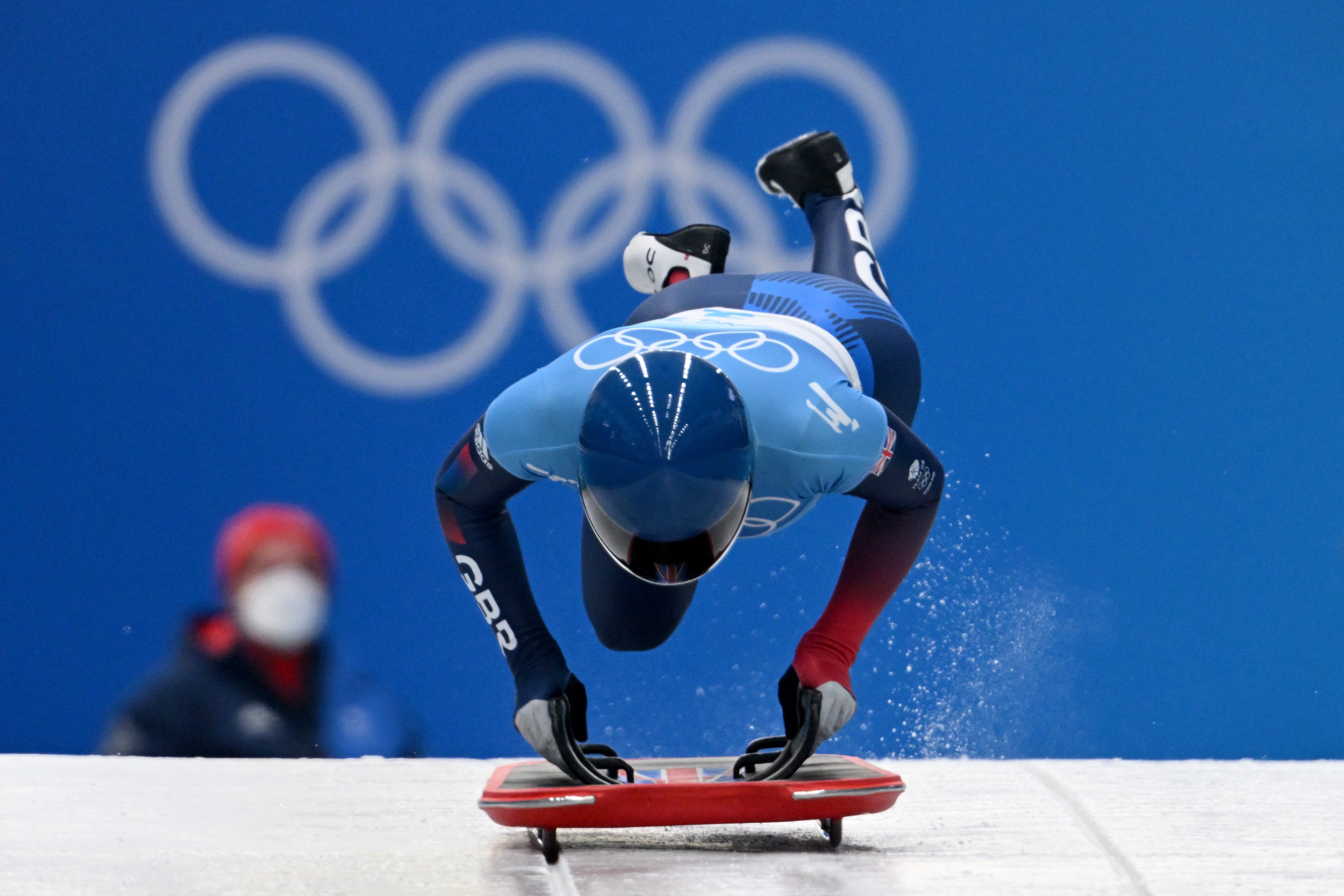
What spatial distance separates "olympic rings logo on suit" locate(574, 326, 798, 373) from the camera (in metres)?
1.99

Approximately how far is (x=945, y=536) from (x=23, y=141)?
3518mm

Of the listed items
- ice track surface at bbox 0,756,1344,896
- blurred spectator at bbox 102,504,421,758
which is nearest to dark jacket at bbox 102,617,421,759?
blurred spectator at bbox 102,504,421,758

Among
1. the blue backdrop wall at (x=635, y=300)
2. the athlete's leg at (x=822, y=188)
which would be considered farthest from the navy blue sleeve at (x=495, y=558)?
the blue backdrop wall at (x=635, y=300)

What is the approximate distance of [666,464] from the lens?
1734mm

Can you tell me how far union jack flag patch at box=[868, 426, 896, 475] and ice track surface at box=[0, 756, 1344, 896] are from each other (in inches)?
25.4

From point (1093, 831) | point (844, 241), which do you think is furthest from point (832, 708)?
point (844, 241)

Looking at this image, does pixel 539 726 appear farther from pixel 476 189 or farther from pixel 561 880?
pixel 476 189

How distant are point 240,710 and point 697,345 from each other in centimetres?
292

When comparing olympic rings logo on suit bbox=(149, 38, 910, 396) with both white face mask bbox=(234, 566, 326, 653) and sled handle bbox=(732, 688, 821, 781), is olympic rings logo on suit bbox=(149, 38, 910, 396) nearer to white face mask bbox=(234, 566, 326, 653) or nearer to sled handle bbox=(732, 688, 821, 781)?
white face mask bbox=(234, 566, 326, 653)

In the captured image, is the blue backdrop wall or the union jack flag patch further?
the blue backdrop wall

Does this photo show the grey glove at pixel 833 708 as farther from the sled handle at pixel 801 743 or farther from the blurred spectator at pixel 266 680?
the blurred spectator at pixel 266 680

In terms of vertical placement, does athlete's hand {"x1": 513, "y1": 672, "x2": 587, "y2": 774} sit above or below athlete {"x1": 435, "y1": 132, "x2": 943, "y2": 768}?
below

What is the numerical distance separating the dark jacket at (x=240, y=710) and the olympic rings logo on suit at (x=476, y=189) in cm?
101

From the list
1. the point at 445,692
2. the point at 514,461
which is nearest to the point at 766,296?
the point at 514,461
